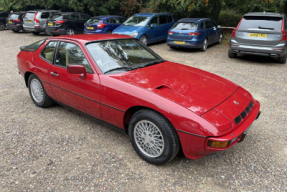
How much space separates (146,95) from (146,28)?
9339 millimetres

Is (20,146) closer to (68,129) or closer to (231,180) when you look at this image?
(68,129)

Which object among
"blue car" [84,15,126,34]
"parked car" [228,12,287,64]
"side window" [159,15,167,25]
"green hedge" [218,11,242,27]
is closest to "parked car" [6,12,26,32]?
"blue car" [84,15,126,34]

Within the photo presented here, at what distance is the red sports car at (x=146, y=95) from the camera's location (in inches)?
100

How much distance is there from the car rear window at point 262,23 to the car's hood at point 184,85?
5.27 meters

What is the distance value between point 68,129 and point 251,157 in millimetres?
2872

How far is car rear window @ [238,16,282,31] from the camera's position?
24.9ft

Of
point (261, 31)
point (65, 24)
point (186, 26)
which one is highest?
point (261, 31)

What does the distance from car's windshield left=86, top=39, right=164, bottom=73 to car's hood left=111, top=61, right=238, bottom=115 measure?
0.19 meters

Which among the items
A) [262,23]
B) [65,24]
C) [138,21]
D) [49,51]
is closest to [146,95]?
[49,51]

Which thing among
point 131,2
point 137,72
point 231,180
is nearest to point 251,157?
point 231,180

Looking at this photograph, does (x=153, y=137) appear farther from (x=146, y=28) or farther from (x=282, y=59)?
(x=146, y=28)

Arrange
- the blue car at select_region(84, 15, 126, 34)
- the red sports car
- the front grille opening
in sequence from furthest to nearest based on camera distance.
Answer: the blue car at select_region(84, 15, 126, 34)
the front grille opening
the red sports car

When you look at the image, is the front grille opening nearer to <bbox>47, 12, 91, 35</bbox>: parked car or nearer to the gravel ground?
the gravel ground

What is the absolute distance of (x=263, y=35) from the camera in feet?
25.0
